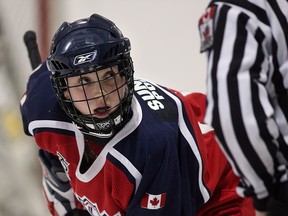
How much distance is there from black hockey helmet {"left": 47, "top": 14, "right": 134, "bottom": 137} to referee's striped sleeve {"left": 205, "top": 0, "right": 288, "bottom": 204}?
0.97 ft

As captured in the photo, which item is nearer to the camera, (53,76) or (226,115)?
(226,115)

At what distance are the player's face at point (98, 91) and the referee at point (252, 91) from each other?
0.30 m

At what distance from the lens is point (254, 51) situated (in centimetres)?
59

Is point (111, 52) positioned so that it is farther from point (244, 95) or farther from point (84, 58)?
point (244, 95)

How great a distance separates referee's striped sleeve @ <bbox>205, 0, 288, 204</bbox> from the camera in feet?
1.92

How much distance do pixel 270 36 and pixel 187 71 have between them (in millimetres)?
922

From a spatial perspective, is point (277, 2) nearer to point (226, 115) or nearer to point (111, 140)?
point (226, 115)

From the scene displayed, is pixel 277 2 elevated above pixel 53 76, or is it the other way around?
pixel 277 2

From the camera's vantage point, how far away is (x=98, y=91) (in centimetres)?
88

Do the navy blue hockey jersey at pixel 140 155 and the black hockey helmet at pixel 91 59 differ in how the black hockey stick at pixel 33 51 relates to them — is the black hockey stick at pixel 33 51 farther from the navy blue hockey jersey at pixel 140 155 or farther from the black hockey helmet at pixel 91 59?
the black hockey helmet at pixel 91 59

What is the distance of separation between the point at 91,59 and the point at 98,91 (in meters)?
0.06

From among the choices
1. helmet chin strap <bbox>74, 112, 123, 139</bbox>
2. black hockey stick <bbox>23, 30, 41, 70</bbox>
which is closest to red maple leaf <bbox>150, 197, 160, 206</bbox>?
helmet chin strap <bbox>74, 112, 123, 139</bbox>

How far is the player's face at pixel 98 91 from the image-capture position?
0.88 meters

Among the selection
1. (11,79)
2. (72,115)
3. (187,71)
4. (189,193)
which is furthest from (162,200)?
(11,79)
